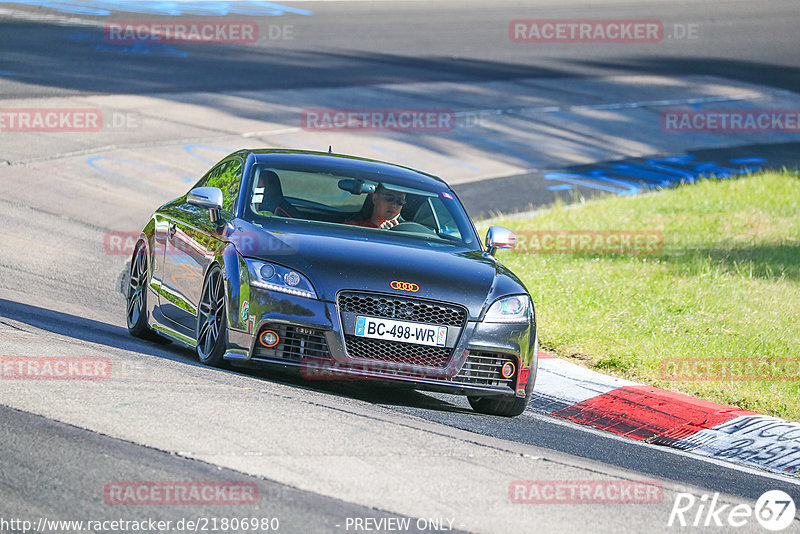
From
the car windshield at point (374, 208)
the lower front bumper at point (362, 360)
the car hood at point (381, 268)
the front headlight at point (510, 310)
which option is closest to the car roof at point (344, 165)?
the car windshield at point (374, 208)

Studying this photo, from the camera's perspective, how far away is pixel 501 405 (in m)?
8.30

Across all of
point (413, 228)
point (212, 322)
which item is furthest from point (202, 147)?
point (212, 322)

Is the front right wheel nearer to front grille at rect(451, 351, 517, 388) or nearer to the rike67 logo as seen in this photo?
A: front grille at rect(451, 351, 517, 388)

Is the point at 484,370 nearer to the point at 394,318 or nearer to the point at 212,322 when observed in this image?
the point at 394,318

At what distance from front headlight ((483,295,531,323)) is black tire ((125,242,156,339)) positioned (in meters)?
3.05

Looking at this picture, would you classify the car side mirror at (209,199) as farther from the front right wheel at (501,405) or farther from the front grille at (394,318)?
the front right wheel at (501,405)

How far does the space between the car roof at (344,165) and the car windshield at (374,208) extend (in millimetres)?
61

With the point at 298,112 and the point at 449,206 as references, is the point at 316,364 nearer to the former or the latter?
the point at 449,206

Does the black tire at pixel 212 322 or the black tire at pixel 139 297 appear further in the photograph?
the black tire at pixel 139 297

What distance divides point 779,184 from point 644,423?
13716mm

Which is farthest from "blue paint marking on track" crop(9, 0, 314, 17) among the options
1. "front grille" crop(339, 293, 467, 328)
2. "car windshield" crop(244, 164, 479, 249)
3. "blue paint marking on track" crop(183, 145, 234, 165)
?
"front grille" crop(339, 293, 467, 328)

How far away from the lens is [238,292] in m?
7.81

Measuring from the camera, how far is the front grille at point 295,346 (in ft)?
25.1

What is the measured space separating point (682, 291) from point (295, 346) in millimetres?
6513
